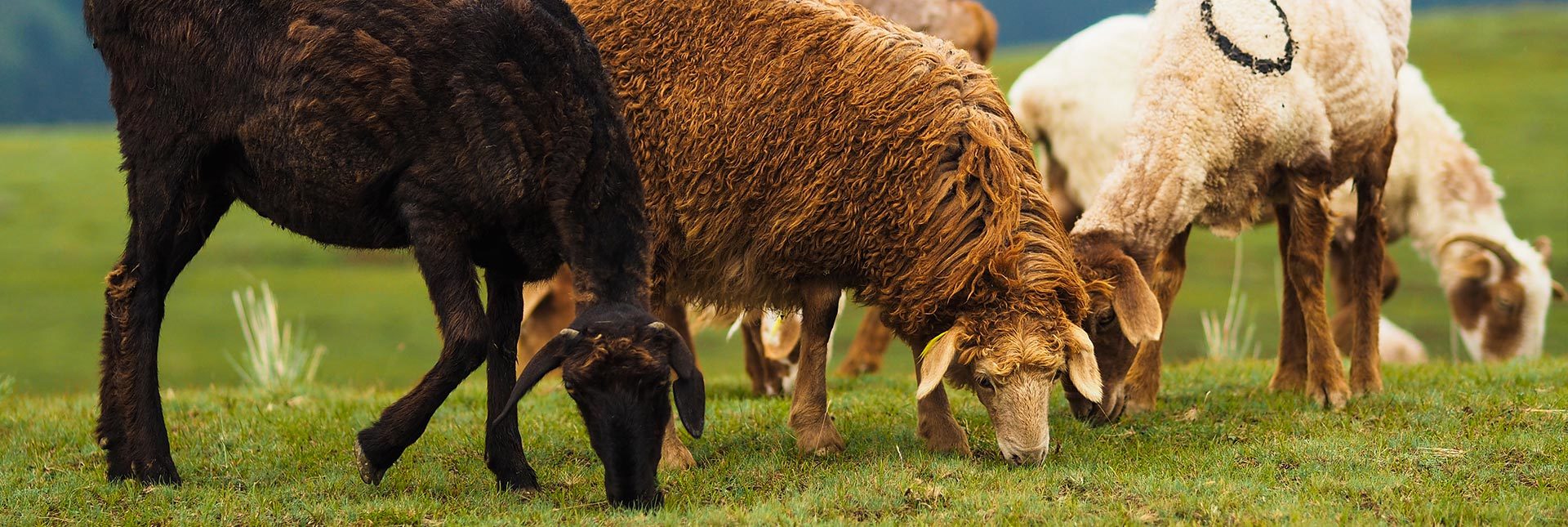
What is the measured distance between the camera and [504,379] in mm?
6578

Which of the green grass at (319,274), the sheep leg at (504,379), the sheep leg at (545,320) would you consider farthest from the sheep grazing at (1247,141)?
the green grass at (319,274)

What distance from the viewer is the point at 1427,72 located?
44812 mm

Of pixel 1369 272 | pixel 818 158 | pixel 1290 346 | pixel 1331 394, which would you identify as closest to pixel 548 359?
pixel 818 158

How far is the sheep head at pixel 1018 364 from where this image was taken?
22.0 ft

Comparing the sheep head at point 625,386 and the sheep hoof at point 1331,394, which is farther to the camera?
the sheep hoof at point 1331,394

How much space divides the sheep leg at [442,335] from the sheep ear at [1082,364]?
2595 millimetres

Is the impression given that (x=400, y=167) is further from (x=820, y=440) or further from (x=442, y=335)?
(x=820, y=440)

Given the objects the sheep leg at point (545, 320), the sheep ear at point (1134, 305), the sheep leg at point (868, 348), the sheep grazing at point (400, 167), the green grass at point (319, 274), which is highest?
the sheep grazing at point (400, 167)

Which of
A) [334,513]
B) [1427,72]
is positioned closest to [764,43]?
[334,513]

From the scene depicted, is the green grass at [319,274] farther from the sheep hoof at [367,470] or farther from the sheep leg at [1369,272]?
the sheep hoof at [367,470]

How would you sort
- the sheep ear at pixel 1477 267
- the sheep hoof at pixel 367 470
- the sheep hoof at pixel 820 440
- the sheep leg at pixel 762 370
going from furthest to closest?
the sheep ear at pixel 1477 267
the sheep leg at pixel 762 370
the sheep hoof at pixel 820 440
the sheep hoof at pixel 367 470

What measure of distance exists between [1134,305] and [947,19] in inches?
194

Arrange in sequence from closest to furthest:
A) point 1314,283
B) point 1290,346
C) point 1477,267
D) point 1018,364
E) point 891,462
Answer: point 1018,364 < point 891,462 < point 1314,283 < point 1290,346 < point 1477,267

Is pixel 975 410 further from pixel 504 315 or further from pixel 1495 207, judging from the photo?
pixel 1495 207
